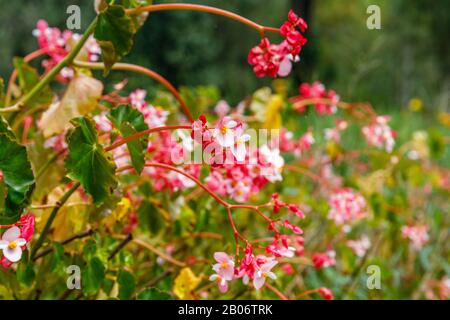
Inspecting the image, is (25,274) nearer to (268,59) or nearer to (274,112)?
(268,59)

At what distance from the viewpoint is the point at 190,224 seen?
1.25 m

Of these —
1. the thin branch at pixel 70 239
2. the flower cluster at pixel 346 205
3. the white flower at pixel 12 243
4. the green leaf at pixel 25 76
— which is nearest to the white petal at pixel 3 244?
the white flower at pixel 12 243

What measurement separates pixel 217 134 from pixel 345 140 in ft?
7.55

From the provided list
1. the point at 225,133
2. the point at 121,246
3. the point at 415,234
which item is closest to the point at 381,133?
the point at 415,234

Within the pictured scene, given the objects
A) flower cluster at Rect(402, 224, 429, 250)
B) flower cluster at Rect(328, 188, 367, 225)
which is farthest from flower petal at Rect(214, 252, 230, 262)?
flower cluster at Rect(402, 224, 429, 250)

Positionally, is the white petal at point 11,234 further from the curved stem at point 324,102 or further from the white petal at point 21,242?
the curved stem at point 324,102

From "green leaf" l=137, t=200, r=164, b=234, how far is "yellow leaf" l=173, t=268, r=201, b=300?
130 mm

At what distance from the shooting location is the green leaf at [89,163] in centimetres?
79

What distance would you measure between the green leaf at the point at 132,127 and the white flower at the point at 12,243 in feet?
0.53

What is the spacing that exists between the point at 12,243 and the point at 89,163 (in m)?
0.13

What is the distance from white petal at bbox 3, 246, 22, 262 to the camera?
75 cm

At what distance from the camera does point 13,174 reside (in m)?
0.74
